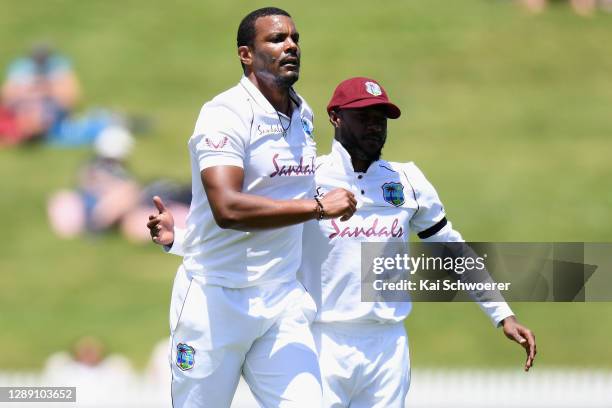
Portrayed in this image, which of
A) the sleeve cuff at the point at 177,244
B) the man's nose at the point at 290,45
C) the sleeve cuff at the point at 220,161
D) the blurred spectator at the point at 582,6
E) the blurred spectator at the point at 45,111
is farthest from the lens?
the blurred spectator at the point at 582,6

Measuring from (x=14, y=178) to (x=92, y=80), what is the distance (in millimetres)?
2820

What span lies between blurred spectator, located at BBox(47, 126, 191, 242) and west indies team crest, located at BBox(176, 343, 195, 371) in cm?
1182

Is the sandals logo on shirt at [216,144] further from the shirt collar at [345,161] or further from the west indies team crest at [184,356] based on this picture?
the shirt collar at [345,161]

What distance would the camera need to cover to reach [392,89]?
2080cm

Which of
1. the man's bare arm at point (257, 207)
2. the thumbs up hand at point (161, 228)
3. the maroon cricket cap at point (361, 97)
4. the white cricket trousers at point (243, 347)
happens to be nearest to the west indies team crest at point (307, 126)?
the maroon cricket cap at point (361, 97)

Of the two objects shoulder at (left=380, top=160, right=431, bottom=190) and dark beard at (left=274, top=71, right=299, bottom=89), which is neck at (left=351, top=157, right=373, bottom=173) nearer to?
shoulder at (left=380, top=160, right=431, bottom=190)

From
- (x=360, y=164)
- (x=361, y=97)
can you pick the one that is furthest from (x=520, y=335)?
(x=361, y=97)

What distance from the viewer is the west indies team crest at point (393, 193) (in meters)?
5.79

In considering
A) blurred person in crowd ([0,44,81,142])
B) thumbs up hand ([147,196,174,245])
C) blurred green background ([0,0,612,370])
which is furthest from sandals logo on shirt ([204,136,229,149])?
blurred person in crowd ([0,44,81,142])

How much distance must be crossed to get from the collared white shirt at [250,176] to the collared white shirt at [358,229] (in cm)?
55

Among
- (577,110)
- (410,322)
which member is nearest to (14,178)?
(410,322)

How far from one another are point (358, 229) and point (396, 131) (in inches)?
563

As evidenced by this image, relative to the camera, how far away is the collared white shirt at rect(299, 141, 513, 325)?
5.71 meters

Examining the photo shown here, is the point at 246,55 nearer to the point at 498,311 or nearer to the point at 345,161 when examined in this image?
the point at 345,161
